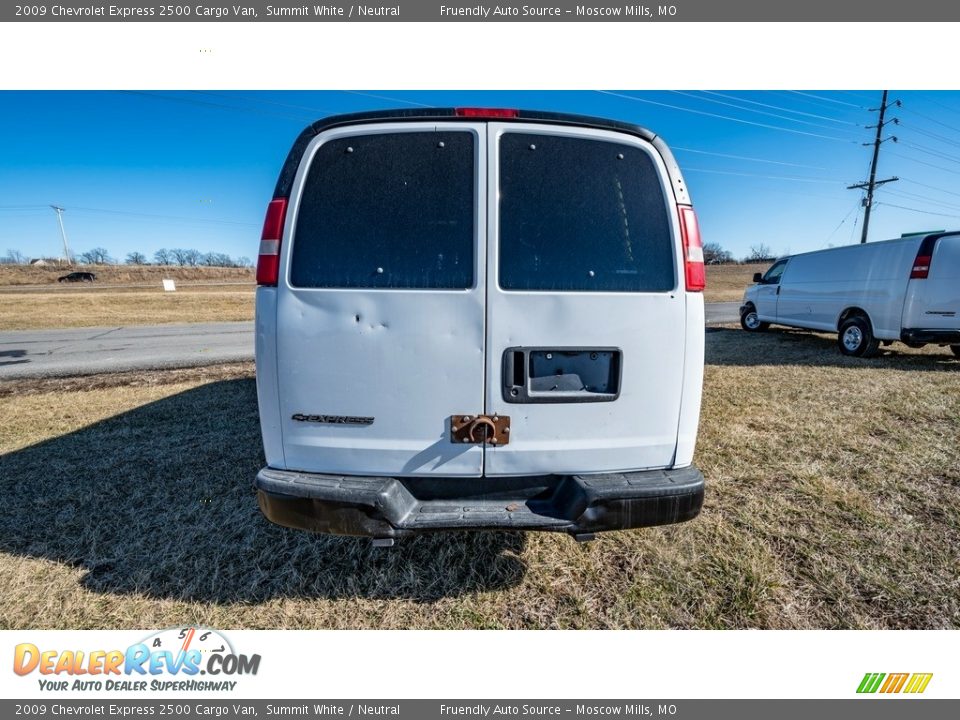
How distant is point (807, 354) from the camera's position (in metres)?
7.72

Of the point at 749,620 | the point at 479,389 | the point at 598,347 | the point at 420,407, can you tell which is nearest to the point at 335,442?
the point at 420,407

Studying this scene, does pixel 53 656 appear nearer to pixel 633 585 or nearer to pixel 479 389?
pixel 479 389

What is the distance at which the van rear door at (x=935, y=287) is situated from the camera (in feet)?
20.1

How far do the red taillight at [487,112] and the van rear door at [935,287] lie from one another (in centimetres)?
819

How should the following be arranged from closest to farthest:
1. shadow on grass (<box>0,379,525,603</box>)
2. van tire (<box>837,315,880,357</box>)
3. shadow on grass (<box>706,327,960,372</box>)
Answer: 1. shadow on grass (<box>0,379,525,603</box>)
2. shadow on grass (<box>706,327,960,372</box>)
3. van tire (<box>837,315,880,357</box>)

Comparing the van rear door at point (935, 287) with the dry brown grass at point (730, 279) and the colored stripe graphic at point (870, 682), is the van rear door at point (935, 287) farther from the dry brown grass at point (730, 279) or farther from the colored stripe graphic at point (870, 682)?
the dry brown grass at point (730, 279)

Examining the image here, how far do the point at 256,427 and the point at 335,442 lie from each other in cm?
293

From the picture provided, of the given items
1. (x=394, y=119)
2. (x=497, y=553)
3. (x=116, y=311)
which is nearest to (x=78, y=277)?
(x=116, y=311)

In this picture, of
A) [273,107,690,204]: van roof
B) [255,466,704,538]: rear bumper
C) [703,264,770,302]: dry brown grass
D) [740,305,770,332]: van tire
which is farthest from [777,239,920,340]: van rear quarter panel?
[703,264,770,302]: dry brown grass

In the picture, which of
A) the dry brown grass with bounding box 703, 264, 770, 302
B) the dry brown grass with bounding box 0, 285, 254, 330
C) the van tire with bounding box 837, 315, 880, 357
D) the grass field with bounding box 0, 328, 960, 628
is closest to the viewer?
the grass field with bounding box 0, 328, 960, 628

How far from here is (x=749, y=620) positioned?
6.49ft

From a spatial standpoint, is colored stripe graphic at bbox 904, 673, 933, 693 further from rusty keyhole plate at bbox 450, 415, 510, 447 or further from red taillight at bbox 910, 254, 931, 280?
red taillight at bbox 910, 254, 931, 280

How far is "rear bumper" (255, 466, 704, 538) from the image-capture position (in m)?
1.75

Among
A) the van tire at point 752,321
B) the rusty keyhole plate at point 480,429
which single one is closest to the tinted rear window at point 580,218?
the rusty keyhole plate at point 480,429
